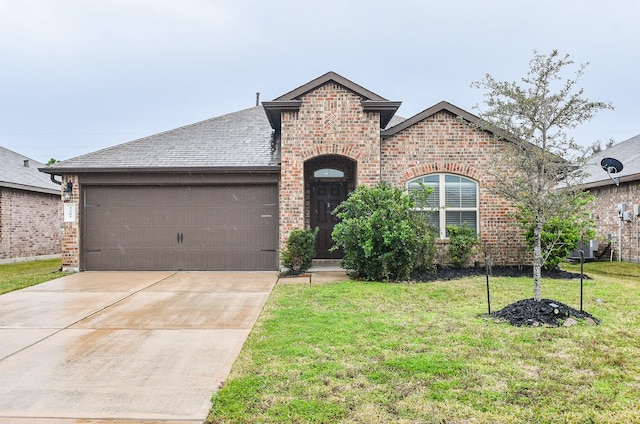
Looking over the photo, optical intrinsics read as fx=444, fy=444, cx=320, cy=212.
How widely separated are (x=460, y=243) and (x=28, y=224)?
14.3 metres

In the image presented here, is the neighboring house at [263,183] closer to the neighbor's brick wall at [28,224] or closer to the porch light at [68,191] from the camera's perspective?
the porch light at [68,191]

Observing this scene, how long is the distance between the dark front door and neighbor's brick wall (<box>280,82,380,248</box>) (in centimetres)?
173

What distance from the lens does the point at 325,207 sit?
12.4 m

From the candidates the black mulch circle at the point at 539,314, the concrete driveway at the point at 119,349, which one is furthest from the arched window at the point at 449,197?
the black mulch circle at the point at 539,314

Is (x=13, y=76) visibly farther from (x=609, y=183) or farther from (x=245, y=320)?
(x=609, y=183)

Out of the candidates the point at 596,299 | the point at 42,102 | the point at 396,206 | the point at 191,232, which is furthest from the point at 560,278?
the point at 42,102

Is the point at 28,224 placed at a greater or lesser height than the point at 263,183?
lesser

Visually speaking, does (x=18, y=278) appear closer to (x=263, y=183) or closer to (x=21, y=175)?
(x=263, y=183)

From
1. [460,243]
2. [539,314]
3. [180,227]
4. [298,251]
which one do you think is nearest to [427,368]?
[539,314]

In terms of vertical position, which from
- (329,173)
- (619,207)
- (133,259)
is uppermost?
(329,173)

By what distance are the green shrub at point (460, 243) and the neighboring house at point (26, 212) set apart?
44.1 ft

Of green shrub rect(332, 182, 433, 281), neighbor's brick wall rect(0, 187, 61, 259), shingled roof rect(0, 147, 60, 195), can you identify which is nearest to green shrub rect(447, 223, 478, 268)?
green shrub rect(332, 182, 433, 281)

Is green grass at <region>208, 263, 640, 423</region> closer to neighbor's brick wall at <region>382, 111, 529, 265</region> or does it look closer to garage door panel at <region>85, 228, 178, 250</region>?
neighbor's brick wall at <region>382, 111, 529, 265</region>

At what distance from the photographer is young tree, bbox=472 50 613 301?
19.2 ft
